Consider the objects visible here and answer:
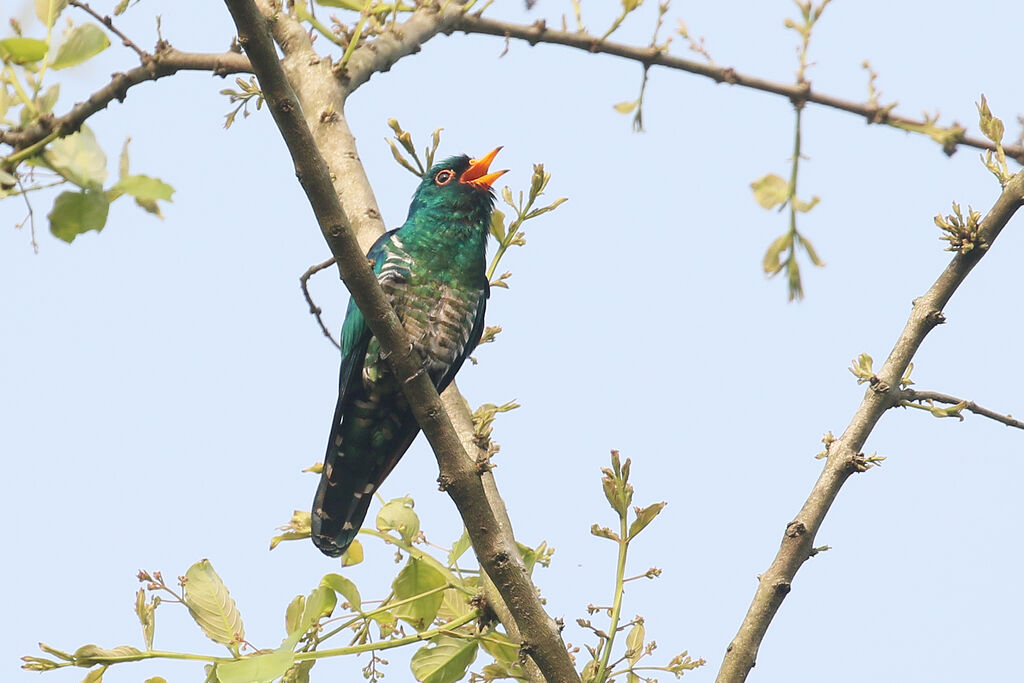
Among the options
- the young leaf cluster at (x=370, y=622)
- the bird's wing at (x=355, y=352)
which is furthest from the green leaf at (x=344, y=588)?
the bird's wing at (x=355, y=352)

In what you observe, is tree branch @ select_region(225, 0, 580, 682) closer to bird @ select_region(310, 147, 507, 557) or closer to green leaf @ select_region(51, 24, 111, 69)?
green leaf @ select_region(51, 24, 111, 69)

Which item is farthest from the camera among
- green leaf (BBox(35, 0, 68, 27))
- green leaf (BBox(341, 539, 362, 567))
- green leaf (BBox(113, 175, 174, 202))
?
green leaf (BBox(341, 539, 362, 567))

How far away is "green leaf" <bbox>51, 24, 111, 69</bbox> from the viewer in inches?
80.7

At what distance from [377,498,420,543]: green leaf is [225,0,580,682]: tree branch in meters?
0.37

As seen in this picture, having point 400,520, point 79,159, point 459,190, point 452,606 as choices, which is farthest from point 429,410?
point 459,190

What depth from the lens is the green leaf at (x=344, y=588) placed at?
3.40 m

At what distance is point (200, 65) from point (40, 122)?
1.82m

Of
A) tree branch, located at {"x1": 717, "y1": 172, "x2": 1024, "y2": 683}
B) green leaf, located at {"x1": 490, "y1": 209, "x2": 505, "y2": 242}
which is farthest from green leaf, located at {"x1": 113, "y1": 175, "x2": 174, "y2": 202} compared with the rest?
green leaf, located at {"x1": 490, "y1": 209, "x2": 505, "y2": 242}

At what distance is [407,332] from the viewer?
4.78m

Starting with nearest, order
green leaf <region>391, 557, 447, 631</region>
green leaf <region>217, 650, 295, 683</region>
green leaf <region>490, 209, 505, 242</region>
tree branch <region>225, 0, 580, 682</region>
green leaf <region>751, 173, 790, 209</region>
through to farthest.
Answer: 1. tree branch <region>225, 0, 580, 682</region>
2. green leaf <region>217, 650, 295, 683</region>
3. green leaf <region>751, 173, 790, 209</region>
4. green leaf <region>391, 557, 447, 631</region>
5. green leaf <region>490, 209, 505, 242</region>

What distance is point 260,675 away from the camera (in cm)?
293

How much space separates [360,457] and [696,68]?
89.4 inches

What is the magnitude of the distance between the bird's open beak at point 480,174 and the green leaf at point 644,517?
103 inches

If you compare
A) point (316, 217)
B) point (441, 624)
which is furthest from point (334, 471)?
point (316, 217)
